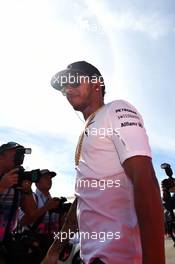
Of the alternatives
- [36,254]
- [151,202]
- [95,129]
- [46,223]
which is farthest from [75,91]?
[46,223]

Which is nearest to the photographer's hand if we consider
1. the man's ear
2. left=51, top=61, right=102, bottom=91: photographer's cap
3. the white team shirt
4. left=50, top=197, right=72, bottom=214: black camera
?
left=50, top=197, right=72, bottom=214: black camera

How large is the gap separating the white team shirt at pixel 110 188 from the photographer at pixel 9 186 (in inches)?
149

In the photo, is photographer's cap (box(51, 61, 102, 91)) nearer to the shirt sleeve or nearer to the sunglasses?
the sunglasses

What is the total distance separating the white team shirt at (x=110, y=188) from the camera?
76.9 inches

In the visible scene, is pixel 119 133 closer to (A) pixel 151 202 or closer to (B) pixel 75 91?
(A) pixel 151 202

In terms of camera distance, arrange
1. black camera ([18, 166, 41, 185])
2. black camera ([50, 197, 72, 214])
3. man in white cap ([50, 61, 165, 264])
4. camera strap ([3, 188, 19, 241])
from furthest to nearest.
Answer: black camera ([50, 197, 72, 214]) → black camera ([18, 166, 41, 185]) → camera strap ([3, 188, 19, 241]) → man in white cap ([50, 61, 165, 264])

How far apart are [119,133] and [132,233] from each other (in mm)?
526

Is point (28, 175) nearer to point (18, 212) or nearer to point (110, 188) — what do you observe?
point (18, 212)

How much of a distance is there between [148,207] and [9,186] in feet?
14.2

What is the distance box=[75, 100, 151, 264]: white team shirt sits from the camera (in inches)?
76.9

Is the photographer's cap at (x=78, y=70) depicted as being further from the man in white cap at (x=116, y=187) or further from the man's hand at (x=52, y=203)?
the man's hand at (x=52, y=203)

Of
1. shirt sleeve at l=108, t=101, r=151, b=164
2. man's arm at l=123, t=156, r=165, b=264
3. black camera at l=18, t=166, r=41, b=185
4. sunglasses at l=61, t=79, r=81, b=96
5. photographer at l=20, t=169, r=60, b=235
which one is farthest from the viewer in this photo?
photographer at l=20, t=169, r=60, b=235

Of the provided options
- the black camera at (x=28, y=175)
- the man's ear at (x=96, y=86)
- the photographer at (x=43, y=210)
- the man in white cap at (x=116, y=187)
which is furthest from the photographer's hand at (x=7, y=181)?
the man in white cap at (x=116, y=187)

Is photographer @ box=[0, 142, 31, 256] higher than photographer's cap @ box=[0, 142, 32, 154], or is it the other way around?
photographer's cap @ box=[0, 142, 32, 154]
